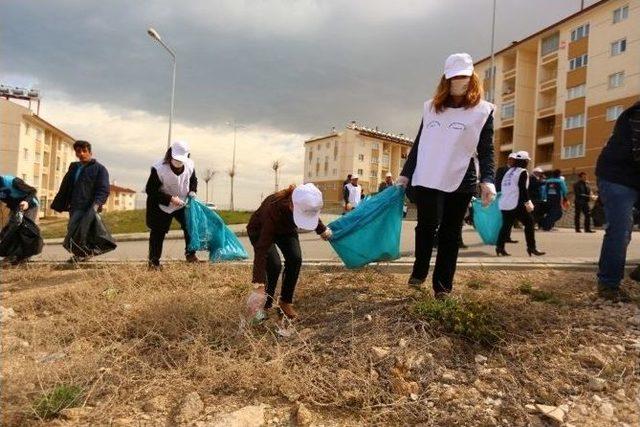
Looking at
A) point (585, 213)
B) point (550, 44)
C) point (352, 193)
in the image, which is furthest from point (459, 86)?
point (550, 44)

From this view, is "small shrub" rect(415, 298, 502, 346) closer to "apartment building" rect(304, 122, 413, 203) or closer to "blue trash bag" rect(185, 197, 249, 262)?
"blue trash bag" rect(185, 197, 249, 262)

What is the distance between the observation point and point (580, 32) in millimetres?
39219

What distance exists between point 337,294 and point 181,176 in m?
2.81

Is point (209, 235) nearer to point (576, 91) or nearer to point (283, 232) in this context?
point (283, 232)

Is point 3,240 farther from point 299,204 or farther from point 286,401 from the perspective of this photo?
point 286,401

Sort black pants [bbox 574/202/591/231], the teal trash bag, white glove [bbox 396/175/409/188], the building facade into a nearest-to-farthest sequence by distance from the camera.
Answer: white glove [bbox 396/175/409/188], the teal trash bag, black pants [bbox 574/202/591/231], the building facade

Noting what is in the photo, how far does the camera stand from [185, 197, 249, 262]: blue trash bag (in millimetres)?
6318

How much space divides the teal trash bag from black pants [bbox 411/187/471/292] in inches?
26.6

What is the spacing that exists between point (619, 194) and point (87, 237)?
5841 mm

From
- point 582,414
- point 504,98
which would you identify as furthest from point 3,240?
point 504,98

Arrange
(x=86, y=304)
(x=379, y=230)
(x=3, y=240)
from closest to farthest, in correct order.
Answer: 1. (x=86, y=304)
2. (x=379, y=230)
3. (x=3, y=240)

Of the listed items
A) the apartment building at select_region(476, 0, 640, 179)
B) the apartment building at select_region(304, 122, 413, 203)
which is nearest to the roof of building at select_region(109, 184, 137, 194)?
the apartment building at select_region(304, 122, 413, 203)

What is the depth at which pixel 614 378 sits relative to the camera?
2.79 meters

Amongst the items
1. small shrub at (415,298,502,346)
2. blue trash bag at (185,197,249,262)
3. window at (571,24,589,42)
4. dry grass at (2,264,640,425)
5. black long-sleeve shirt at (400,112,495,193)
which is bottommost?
dry grass at (2,264,640,425)
